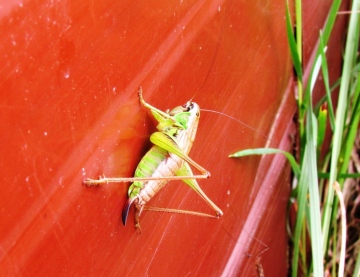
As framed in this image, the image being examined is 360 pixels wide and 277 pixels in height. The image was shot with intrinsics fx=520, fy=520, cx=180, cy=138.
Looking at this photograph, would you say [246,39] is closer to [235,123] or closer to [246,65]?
[246,65]

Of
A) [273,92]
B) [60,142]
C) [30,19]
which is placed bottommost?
[273,92]

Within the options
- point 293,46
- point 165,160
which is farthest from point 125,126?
point 293,46

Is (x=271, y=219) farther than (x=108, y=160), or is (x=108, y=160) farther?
(x=271, y=219)

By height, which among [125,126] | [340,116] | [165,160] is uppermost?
[125,126]

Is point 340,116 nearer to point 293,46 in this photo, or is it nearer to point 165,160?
point 293,46

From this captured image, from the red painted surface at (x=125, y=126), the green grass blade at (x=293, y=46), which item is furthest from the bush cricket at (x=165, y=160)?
the green grass blade at (x=293, y=46)

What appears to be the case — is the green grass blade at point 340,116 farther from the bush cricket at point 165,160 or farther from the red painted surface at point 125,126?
the bush cricket at point 165,160

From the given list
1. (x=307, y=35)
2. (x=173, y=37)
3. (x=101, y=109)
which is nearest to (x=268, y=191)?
(x=307, y=35)

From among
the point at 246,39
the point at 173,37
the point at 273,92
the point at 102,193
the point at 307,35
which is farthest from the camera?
the point at 307,35
